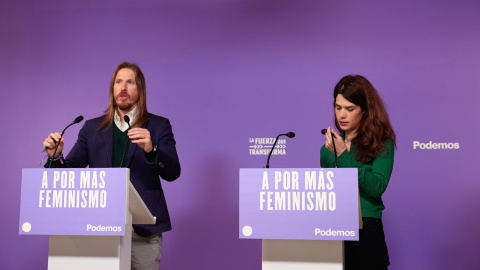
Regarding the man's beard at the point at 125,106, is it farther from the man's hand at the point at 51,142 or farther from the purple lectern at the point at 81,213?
the purple lectern at the point at 81,213

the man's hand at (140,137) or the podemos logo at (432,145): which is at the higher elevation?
the podemos logo at (432,145)

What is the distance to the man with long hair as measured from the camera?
7.77ft

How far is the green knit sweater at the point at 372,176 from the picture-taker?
2.12 m

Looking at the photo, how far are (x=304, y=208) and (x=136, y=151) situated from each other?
1.06 metres

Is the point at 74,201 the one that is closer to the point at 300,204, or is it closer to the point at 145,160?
the point at 145,160

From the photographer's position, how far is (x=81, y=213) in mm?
1933

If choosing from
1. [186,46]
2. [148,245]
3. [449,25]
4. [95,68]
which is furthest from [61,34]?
[449,25]

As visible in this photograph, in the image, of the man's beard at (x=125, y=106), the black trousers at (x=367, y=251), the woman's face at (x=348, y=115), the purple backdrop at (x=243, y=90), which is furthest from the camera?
the purple backdrop at (x=243, y=90)

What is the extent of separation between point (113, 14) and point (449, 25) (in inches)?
99.5

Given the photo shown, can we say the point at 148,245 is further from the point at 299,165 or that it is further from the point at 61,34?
the point at 61,34

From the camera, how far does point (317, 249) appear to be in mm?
1919

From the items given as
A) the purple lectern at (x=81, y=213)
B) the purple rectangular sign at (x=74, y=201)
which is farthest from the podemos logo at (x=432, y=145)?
the purple rectangular sign at (x=74, y=201)

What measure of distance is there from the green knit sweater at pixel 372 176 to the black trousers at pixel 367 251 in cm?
8

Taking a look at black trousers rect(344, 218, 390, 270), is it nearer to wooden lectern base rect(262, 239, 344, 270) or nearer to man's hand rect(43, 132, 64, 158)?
wooden lectern base rect(262, 239, 344, 270)
